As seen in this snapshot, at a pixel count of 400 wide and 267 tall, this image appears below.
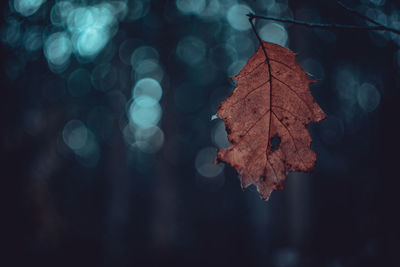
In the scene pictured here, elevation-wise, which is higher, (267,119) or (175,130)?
(267,119)

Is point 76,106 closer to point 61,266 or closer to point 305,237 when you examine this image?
point 61,266


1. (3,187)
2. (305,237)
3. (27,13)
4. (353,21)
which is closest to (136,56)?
(27,13)

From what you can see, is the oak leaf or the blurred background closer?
the oak leaf

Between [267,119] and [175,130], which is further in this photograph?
[175,130]

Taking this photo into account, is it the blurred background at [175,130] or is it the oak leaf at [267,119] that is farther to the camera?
the blurred background at [175,130]
